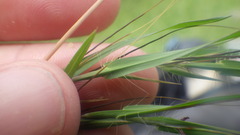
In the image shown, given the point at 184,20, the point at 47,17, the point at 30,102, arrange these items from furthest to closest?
the point at 184,20 → the point at 47,17 → the point at 30,102

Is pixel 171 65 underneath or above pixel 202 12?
underneath

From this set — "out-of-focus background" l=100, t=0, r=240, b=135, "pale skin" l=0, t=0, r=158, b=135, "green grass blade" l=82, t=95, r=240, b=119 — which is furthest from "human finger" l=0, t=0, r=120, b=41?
"green grass blade" l=82, t=95, r=240, b=119

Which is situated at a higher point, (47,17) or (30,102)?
(47,17)

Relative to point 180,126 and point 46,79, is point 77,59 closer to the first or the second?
point 46,79

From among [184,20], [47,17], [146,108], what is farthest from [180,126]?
[184,20]

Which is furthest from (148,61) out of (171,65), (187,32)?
(187,32)

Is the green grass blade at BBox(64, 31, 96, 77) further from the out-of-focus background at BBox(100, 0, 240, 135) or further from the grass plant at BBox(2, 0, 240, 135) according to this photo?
the out-of-focus background at BBox(100, 0, 240, 135)

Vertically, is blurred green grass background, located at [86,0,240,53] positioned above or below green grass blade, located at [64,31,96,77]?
above

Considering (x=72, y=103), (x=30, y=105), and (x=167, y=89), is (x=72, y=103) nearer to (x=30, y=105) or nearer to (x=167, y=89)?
(x=30, y=105)

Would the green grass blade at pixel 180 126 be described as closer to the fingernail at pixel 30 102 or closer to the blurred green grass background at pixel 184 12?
the fingernail at pixel 30 102
